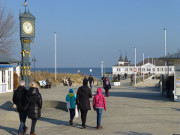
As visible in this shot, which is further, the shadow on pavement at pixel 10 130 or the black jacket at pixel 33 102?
the shadow on pavement at pixel 10 130

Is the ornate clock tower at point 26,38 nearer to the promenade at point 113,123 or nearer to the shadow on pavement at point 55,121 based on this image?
the promenade at point 113,123

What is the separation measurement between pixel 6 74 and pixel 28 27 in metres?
11.7

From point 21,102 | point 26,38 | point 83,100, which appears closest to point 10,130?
point 21,102

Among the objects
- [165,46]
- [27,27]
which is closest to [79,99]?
[27,27]

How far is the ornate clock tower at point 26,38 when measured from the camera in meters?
16.9

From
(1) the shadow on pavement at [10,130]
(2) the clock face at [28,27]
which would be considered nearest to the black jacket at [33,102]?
(1) the shadow on pavement at [10,130]

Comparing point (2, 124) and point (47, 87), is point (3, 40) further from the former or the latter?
point (2, 124)

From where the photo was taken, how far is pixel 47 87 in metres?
35.4

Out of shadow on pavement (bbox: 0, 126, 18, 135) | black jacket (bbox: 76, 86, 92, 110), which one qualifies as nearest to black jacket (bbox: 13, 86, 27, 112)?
shadow on pavement (bbox: 0, 126, 18, 135)

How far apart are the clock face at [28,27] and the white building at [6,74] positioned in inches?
391

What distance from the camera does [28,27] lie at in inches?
687

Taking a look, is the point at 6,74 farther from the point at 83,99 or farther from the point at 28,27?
the point at 83,99

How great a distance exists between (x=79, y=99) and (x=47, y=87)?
25.0m

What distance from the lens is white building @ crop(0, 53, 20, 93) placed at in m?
26.9
